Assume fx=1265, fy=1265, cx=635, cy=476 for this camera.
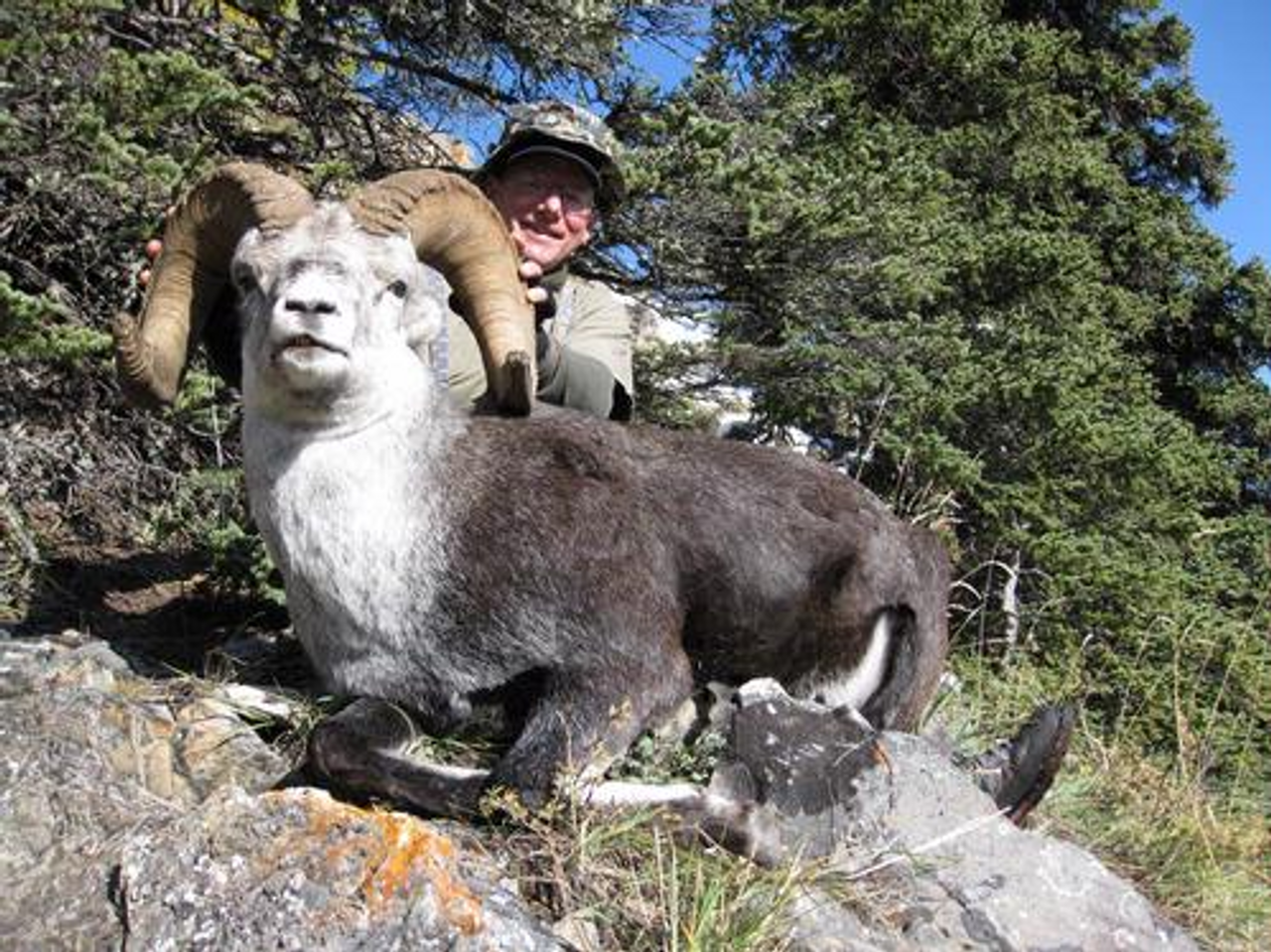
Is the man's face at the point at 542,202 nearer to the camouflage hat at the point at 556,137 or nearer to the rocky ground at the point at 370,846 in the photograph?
the camouflage hat at the point at 556,137

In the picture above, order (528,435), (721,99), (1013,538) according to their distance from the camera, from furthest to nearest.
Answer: (1013,538) < (721,99) < (528,435)

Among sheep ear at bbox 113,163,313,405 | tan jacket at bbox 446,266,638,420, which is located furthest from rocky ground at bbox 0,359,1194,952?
tan jacket at bbox 446,266,638,420

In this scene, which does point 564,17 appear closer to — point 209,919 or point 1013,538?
point 1013,538

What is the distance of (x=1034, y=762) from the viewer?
4.70 metres

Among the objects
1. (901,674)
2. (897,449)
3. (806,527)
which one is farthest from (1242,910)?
(897,449)

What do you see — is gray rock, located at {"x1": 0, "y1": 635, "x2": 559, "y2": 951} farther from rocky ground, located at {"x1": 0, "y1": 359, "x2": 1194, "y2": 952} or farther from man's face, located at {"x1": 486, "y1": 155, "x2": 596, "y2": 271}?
man's face, located at {"x1": 486, "y1": 155, "x2": 596, "y2": 271}

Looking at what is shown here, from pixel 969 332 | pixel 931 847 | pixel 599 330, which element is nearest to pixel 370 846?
pixel 931 847

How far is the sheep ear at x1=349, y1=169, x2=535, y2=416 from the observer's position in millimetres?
4559

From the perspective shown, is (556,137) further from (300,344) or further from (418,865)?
(418,865)

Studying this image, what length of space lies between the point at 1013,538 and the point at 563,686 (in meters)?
6.28

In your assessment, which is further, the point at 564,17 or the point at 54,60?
the point at 564,17

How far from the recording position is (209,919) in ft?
9.38

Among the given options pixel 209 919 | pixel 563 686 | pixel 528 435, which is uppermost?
pixel 528 435

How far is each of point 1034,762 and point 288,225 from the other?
3336 mm
